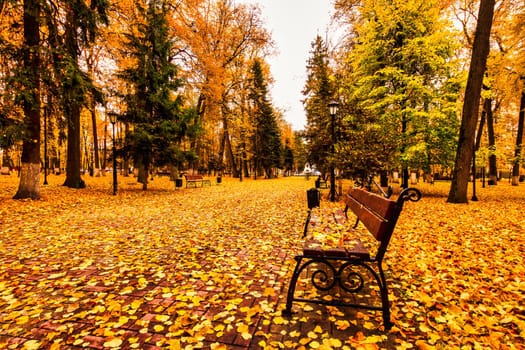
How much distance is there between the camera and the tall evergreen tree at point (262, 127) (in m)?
33.8

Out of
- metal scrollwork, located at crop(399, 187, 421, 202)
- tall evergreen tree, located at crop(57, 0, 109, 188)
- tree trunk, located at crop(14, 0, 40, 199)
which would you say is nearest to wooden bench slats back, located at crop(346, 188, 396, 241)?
metal scrollwork, located at crop(399, 187, 421, 202)

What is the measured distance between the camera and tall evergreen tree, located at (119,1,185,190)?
535 inches

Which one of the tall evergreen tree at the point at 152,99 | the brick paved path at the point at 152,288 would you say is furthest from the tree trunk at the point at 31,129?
the tall evergreen tree at the point at 152,99

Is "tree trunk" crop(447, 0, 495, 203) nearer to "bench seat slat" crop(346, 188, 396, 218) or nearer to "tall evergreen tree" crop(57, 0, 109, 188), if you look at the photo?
"bench seat slat" crop(346, 188, 396, 218)

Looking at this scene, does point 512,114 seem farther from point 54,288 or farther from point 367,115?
point 54,288

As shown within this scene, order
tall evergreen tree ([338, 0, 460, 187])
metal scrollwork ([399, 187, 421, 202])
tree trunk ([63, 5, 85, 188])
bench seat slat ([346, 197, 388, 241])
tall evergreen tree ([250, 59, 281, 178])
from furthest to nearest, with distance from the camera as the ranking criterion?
tall evergreen tree ([250, 59, 281, 178]), tall evergreen tree ([338, 0, 460, 187]), tree trunk ([63, 5, 85, 188]), bench seat slat ([346, 197, 388, 241]), metal scrollwork ([399, 187, 421, 202])

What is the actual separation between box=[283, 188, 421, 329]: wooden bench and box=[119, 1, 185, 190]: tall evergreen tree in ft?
39.6

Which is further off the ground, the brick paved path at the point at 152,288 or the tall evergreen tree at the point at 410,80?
the tall evergreen tree at the point at 410,80

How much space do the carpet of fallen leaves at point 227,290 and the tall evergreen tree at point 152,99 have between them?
7.92 m

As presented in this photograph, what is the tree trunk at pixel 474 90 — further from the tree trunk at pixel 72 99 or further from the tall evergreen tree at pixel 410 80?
the tree trunk at pixel 72 99

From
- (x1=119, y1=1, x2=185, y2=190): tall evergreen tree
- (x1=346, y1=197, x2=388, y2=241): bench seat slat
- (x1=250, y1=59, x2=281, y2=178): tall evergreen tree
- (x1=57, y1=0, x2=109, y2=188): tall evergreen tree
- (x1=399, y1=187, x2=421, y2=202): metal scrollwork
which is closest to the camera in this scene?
(x1=399, y1=187, x2=421, y2=202): metal scrollwork

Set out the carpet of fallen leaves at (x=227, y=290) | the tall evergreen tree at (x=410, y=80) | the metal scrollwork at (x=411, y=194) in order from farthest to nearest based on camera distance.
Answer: the tall evergreen tree at (x=410, y=80)
the metal scrollwork at (x=411, y=194)
the carpet of fallen leaves at (x=227, y=290)

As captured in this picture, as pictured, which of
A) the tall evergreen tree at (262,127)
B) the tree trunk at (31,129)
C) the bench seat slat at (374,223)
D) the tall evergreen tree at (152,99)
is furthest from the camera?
the tall evergreen tree at (262,127)

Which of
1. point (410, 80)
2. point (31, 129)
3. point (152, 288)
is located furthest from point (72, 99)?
point (410, 80)
